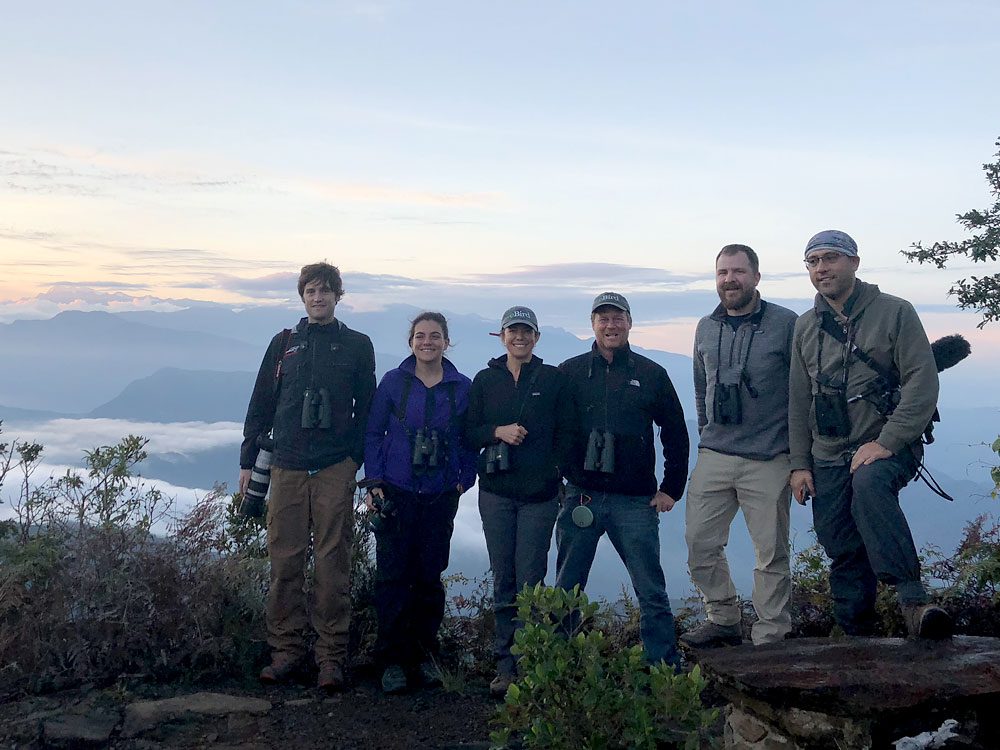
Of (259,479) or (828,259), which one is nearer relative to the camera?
(828,259)

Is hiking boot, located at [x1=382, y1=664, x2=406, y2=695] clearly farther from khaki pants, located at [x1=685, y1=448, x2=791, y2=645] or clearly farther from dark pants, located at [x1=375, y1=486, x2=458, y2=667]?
khaki pants, located at [x1=685, y1=448, x2=791, y2=645]

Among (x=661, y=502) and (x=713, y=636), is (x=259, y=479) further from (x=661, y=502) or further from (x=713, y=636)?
(x=713, y=636)

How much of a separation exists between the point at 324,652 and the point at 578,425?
2268 millimetres

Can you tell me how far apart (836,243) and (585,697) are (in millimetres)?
2814

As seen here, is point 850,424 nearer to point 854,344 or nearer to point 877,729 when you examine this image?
point 854,344

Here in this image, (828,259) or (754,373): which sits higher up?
(828,259)

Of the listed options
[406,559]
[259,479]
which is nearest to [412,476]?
[406,559]

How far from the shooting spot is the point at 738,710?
437 cm

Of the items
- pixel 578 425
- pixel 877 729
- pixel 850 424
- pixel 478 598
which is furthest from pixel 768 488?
pixel 478 598

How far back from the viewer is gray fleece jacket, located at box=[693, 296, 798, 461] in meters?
5.32

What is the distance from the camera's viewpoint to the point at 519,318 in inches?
215

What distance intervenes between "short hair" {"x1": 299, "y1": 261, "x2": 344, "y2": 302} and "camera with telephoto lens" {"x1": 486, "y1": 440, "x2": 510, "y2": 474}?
1528 millimetres

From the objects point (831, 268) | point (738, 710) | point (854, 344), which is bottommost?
point (738, 710)

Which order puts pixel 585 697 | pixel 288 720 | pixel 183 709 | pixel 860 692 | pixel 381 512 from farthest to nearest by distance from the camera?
pixel 381 512 → pixel 183 709 → pixel 288 720 → pixel 860 692 → pixel 585 697
